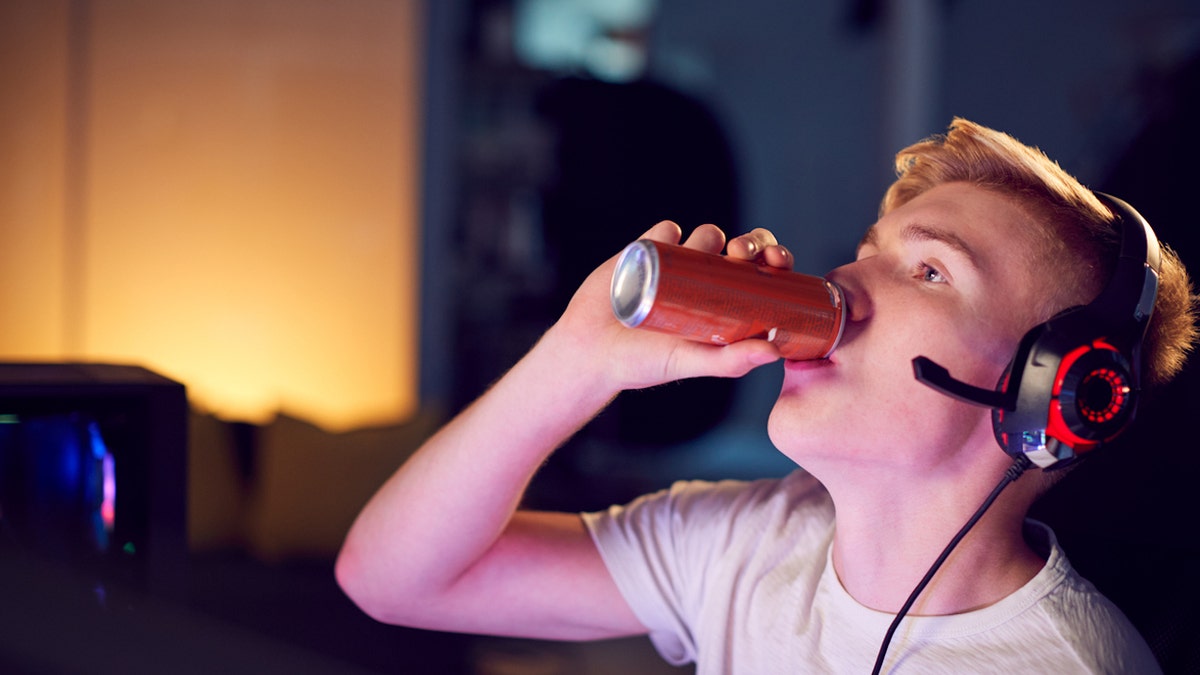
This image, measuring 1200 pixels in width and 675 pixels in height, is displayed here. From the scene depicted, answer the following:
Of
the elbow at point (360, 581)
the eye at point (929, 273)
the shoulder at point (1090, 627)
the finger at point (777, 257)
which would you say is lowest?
the elbow at point (360, 581)

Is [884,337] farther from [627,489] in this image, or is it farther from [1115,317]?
[627,489]

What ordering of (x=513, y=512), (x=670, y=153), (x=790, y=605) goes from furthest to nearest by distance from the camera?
(x=670, y=153) → (x=513, y=512) → (x=790, y=605)

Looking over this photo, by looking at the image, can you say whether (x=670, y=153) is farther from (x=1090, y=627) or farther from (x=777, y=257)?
(x=1090, y=627)

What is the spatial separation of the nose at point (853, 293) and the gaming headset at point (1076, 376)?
0.11 metres

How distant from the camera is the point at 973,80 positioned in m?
3.02

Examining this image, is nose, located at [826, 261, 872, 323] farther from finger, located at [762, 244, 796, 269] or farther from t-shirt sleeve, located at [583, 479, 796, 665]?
t-shirt sleeve, located at [583, 479, 796, 665]

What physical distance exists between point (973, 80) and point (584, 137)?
135 centimetres

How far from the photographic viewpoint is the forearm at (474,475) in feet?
3.32

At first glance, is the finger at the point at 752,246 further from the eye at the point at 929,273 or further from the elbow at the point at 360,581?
the elbow at the point at 360,581

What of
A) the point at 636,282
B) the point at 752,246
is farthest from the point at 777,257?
the point at 636,282

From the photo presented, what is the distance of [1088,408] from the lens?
0.79 meters

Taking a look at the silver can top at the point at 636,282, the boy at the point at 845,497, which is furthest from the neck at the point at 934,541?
the silver can top at the point at 636,282

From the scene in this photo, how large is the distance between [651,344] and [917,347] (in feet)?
0.87

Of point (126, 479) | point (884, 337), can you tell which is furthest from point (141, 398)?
point (884, 337)
